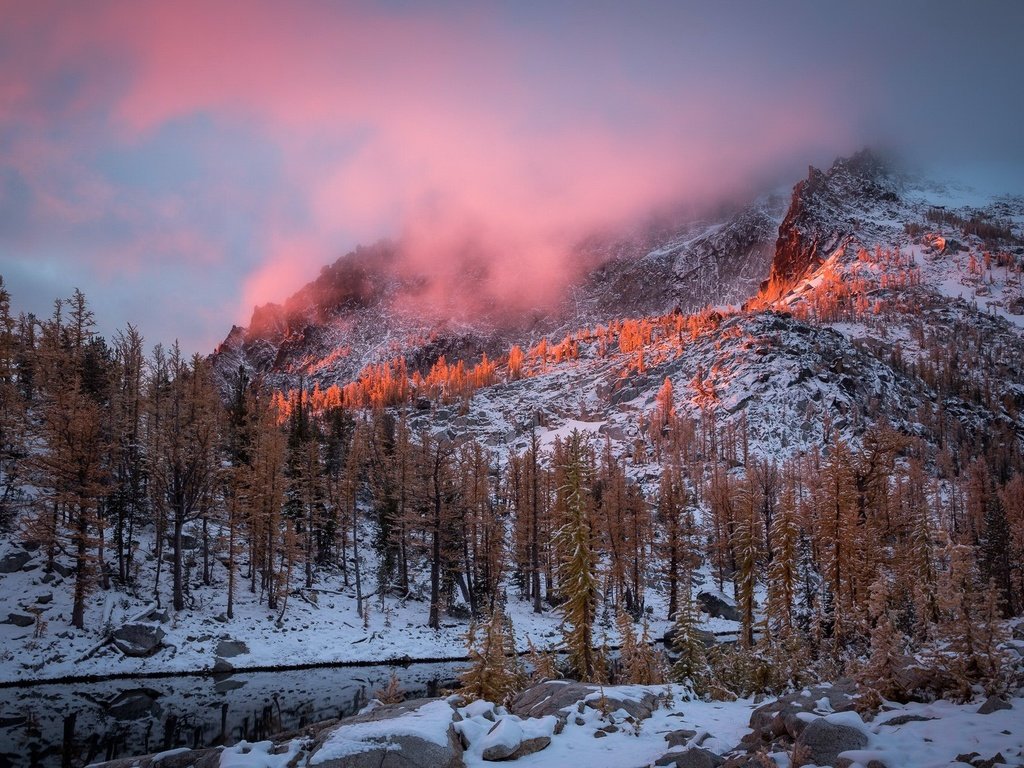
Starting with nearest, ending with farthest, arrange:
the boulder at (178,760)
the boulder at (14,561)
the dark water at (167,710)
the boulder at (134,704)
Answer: the boulder at (178,760) < the dark water at (167,710) < the boulder at (134,704) < the boulder at (14,561)

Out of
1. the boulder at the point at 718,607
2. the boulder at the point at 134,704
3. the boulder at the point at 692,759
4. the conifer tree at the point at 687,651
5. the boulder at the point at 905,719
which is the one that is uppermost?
the boulder at the point at 905,719

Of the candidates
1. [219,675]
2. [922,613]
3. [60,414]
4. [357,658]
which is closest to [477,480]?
[357,658]

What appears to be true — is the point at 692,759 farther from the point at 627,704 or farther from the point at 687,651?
the point at 687,651

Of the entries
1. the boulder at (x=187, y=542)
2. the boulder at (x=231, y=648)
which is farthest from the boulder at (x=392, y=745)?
the boulder at (x=187, y=542)

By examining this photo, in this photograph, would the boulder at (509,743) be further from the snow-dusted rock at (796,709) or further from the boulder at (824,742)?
the boulder at (824,742)

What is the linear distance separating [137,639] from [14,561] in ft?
34.3

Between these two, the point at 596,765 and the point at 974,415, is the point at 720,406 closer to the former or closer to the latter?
the point at 974,415

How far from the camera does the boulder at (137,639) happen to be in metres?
30.1

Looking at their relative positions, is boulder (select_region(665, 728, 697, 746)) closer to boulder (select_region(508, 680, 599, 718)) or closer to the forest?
boulder (select_region(508, 680, 599, 718))

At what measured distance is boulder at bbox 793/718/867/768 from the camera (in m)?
8.52

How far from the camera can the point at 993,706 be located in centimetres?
951

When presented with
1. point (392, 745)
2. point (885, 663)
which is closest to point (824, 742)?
point (885, 663)

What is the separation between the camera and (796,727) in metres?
9.76

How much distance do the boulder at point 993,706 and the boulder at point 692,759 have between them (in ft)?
14.7
